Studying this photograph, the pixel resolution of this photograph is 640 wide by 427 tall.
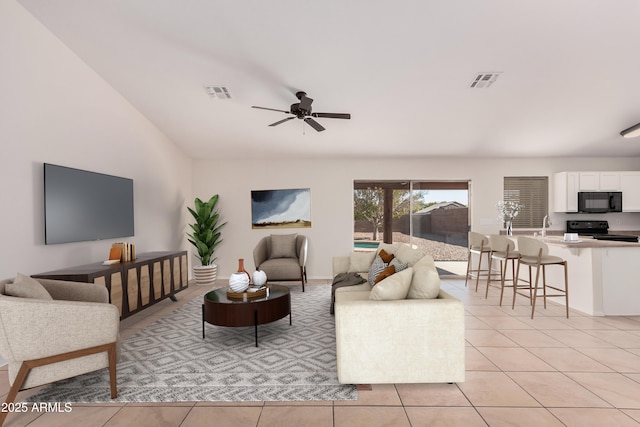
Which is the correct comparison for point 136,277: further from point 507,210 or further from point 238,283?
point 507,210

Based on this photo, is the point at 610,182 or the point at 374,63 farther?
the point at 610,182

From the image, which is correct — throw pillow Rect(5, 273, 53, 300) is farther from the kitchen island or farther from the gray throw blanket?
the kitchen island

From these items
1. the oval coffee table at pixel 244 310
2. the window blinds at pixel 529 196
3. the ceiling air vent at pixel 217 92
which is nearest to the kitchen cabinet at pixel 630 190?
the window blinds at pixel 529 196

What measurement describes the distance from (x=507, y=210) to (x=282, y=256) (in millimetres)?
4349

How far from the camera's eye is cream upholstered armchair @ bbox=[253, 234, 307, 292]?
17.5ft

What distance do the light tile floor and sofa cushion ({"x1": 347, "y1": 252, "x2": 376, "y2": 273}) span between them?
1711mm

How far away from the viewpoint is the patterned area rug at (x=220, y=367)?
2346mm

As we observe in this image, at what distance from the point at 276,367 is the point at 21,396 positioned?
1.89 m

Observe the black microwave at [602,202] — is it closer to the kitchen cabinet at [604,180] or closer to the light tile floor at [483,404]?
the kitchen cabinet at [604,180]

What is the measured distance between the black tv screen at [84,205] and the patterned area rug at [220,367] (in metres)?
1.37

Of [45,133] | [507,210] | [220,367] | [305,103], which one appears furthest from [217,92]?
[507,210]

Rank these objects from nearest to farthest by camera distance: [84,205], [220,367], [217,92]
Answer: [220,367] < [84,205] < [217,92]

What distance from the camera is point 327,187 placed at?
6.56 meters

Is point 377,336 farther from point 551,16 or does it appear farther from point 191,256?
point 191,256
